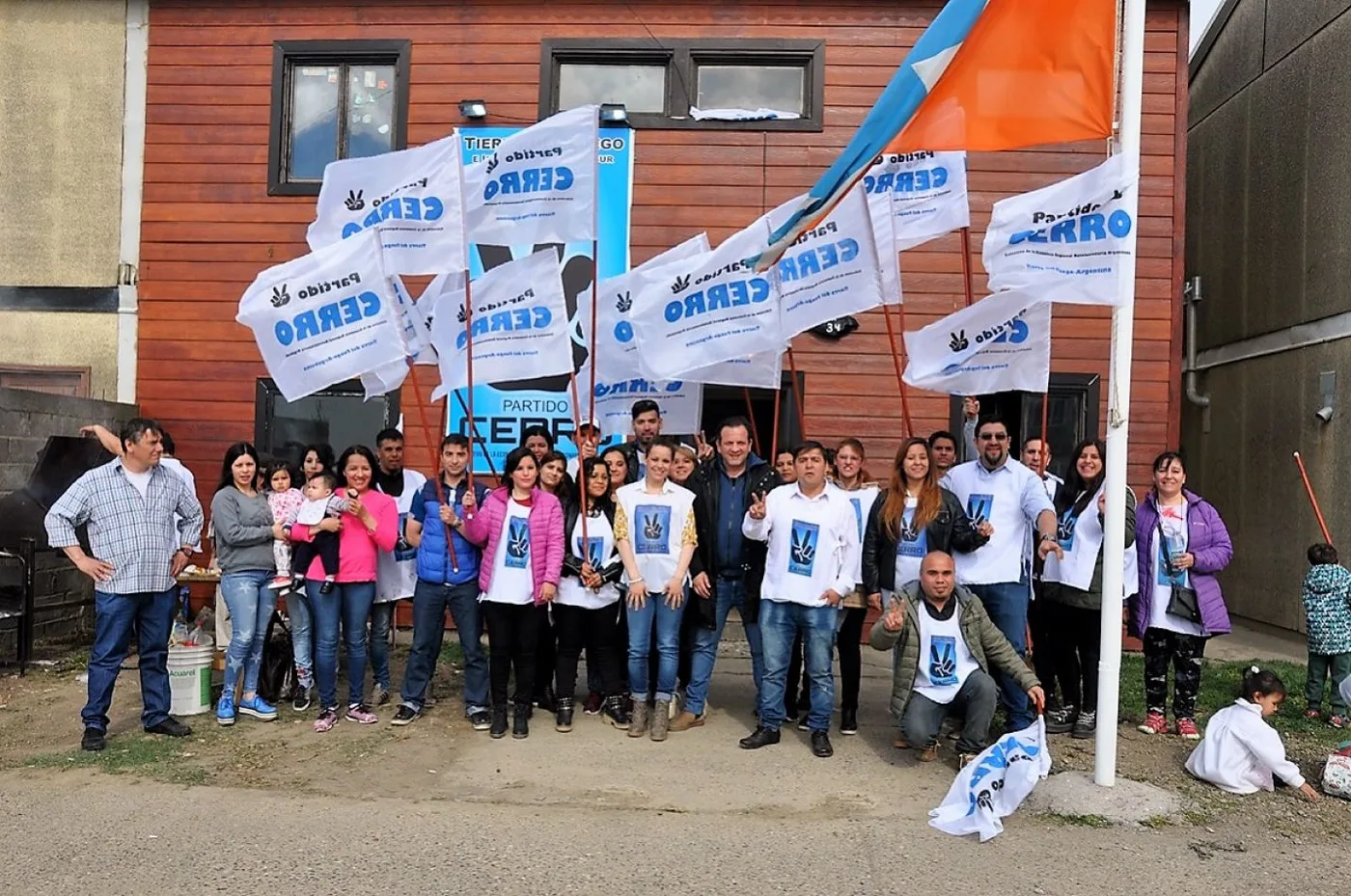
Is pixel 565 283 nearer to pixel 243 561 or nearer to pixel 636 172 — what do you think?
pixel 636 172

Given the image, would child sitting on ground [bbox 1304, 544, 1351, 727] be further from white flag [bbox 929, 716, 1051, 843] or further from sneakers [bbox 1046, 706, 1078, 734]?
white flag [bbox 929, 716, 1051, 843]

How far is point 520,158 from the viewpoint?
611 centimetres

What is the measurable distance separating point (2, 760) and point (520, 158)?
4397mm

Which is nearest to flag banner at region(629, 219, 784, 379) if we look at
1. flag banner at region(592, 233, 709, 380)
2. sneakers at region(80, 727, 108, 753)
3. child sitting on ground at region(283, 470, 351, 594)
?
flag banner at region(592, 233, 709, 380)

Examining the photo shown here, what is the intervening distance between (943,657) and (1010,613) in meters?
0.62

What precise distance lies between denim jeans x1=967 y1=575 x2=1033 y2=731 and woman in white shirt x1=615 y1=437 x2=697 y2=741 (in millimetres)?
1683

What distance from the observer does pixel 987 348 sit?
6.03 metres

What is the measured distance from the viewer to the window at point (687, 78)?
30.4ft

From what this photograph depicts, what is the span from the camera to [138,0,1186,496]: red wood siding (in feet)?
29.7

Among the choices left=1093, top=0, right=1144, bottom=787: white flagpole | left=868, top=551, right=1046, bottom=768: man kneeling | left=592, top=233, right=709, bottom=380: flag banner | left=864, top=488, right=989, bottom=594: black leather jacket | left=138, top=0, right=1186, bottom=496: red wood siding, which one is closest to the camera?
left=1093, top=0, right=1144, bottom=787: white flagpole

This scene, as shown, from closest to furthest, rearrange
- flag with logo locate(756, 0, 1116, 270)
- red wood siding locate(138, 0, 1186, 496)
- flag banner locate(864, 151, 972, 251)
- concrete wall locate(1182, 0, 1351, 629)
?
flag with logo locate(756, 0, 1116, 270)
flag banner locate(864, 151, 972, 251)
red wood siding locate(138, 0, 1186, 496)
concrete wall locate(1182, 0, 1351, 629)

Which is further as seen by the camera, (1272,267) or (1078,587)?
(1272,267)

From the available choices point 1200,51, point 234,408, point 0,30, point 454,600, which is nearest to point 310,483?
point 454,600

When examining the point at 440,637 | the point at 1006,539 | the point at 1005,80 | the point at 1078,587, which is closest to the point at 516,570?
the point at 440,637
